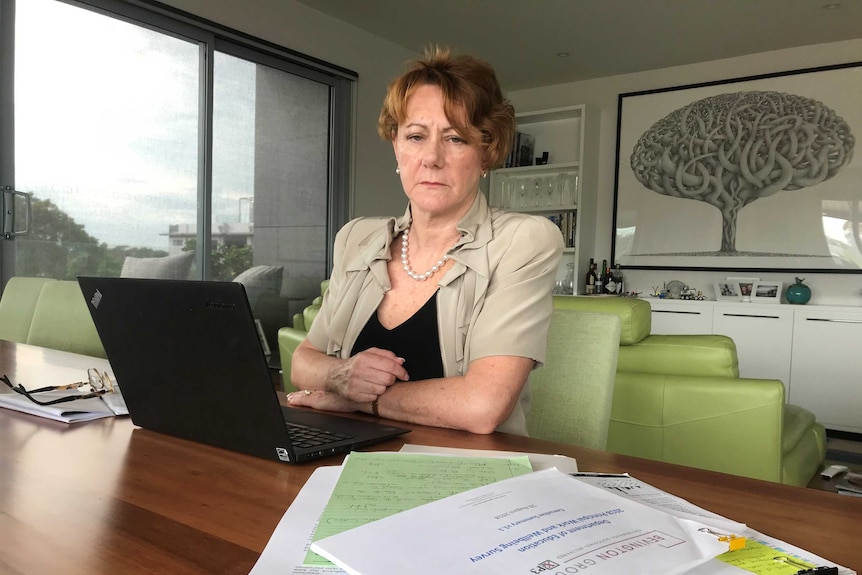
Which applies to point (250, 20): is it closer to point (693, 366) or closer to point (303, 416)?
point (693, 366)

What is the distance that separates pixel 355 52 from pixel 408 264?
3.90 m

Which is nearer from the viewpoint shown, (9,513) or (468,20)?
(9,513)

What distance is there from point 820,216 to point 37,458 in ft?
17.1

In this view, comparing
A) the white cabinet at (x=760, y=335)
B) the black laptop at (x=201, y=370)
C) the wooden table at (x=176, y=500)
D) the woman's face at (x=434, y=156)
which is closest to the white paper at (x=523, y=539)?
the wooden table at (x=176, y=500)

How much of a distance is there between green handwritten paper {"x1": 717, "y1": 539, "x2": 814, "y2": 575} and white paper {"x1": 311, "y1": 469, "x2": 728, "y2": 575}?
0.8 inches

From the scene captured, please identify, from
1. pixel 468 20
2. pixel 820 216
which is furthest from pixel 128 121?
pixel 820 216

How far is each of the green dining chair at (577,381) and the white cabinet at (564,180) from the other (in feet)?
14.0

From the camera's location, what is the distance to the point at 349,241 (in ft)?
4.91

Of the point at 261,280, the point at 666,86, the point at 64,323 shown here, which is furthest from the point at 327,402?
the point at 666,86

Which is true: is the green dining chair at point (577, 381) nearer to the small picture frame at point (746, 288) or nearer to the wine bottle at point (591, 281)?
the small picture frame at point (746, 288)

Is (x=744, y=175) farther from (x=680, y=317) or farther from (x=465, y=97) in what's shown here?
(x=465, y=97)

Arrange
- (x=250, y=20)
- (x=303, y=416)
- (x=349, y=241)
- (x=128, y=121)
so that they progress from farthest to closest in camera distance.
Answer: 1. (x=250, y=20)
2. (x=128, y=121)
3. (x=349, y=241)
4. (x=303, y=416)

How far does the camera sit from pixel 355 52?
482cm

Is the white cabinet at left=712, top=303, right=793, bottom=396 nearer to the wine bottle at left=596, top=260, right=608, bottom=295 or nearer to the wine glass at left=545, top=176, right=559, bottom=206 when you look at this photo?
the wine bottle at left=596, top=260, right=608, bottom=295
